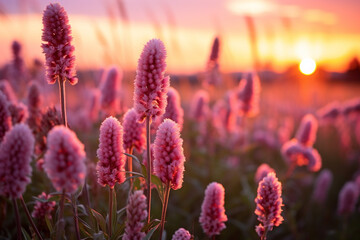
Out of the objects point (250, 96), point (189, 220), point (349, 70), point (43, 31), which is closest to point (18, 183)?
point (43, 31)

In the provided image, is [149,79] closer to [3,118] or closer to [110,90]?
[3,118]

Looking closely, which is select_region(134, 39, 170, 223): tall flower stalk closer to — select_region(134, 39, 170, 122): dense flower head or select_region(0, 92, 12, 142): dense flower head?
select_region(134, 39, 170, 122): dense flower head

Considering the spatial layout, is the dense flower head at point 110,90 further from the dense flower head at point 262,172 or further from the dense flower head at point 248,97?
the dense flower head at point 248,97

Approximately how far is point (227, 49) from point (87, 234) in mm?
7480

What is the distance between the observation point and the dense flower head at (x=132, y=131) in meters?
2.36

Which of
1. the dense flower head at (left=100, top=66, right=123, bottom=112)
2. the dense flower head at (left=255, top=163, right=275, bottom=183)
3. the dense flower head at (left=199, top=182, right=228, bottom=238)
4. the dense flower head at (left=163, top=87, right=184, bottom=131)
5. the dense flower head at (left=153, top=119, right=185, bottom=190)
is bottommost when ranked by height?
the dense flower head at (left=255, top=163, right=275, bottom=183)

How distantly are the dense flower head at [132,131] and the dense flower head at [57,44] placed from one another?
60 cm

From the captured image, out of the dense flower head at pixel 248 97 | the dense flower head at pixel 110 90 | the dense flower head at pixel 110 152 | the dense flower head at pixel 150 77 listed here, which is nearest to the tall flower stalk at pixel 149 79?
the dense flower head at pixel 150 77

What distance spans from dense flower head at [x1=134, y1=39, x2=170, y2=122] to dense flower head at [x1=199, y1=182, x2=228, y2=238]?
64 cm

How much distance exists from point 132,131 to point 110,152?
663 millimetres

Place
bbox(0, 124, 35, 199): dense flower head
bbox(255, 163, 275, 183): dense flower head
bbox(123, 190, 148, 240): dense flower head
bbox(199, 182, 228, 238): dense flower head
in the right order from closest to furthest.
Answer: bbox(0, 124, 35, 199): dense flower head → bbox(123, 190, 148, 240): dense flower head → bbox(199, 182, 228, 238): dense flower head → bbox(255, 163, 275, 183): dense flower head

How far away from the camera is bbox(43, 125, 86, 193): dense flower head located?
4.03ft

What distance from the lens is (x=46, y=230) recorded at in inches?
93.4

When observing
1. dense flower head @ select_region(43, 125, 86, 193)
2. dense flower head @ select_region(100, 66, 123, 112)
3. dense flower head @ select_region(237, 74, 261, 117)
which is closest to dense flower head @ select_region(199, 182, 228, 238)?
dense flower head @ select_region(43, 125, 86, 193)
